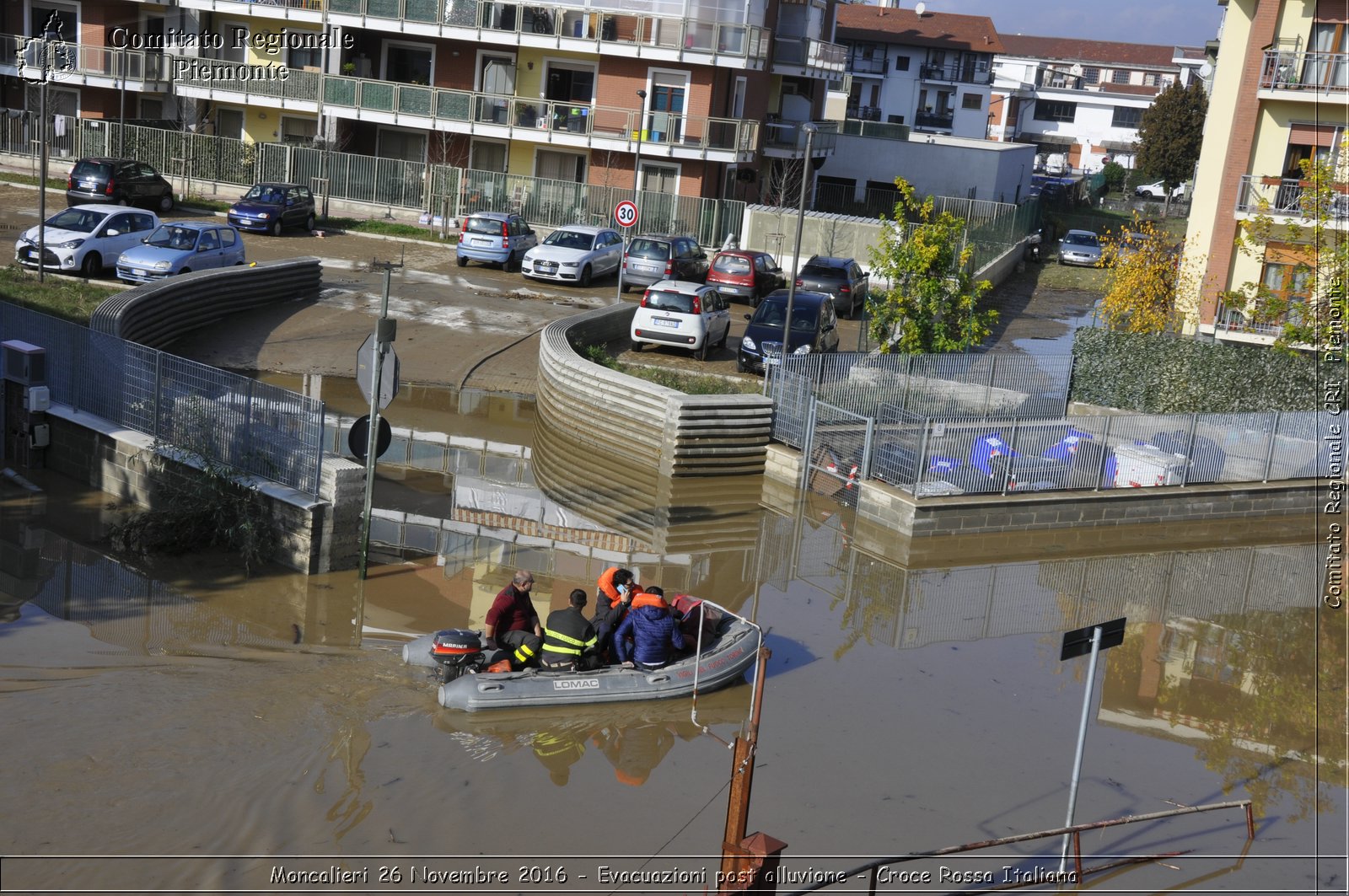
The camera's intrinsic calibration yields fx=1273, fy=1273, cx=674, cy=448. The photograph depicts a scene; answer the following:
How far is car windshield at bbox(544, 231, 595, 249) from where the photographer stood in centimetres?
3244

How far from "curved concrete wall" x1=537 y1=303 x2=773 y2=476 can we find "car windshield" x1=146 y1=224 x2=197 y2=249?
32.1 ft

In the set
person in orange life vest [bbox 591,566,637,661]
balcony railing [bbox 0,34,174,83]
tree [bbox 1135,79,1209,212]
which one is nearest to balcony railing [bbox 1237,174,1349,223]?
person in orange life vest [bbox 591,566,637,661]

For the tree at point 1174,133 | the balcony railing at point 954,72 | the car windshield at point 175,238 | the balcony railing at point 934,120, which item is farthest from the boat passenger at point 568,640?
the balcony railing at point 954,72

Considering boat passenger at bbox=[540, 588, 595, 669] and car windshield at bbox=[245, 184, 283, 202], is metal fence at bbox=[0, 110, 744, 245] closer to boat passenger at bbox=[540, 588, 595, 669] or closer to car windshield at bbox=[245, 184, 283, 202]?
car windshield at bbox=[245, 184, 283, 202]

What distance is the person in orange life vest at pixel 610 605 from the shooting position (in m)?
11.8

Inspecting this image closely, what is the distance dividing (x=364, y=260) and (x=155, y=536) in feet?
64.6

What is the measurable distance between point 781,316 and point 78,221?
14.6 m

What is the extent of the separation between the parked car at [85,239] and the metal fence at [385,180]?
473 inches

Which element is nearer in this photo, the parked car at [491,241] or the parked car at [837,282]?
the parked car at [837,282]

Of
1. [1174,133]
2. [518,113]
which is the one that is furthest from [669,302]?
[1174,133]

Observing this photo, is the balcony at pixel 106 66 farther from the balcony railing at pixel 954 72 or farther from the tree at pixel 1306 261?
the balcony railing at pixel 954 72

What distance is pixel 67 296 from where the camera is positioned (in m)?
22.4

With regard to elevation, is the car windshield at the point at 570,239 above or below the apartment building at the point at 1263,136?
below

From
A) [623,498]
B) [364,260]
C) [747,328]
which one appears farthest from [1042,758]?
[364,260]
